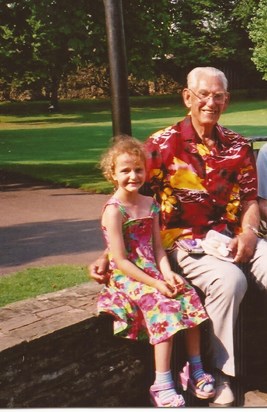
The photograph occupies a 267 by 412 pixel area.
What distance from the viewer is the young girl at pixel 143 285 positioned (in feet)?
11.0

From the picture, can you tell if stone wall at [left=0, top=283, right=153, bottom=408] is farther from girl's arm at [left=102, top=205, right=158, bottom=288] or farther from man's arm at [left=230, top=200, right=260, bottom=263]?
man's arm at [left=230, top=200, right=260, bottom=263]

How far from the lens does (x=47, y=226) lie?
938cm

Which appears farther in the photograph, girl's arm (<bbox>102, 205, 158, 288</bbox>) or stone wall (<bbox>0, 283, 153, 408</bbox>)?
girl's arm (<bbox>102, 205, 158, 288</bbox>)

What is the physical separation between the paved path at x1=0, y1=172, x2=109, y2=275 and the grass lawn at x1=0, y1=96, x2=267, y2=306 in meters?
0.48

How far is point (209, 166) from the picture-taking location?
12.5 ft

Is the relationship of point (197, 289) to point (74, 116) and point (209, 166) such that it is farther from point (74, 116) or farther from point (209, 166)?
point (74, 116)

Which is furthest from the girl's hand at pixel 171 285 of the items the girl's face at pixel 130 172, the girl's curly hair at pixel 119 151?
the girl's curly hair at pixel 119 151

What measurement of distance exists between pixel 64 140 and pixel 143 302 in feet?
66.1

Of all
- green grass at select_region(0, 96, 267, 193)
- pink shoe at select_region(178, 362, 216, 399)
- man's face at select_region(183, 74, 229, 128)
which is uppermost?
man's face at select_region(183, 74, 229, 128)

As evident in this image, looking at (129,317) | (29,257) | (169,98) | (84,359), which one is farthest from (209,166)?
(169,98)

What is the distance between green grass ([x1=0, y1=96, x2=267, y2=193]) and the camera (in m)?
15.1

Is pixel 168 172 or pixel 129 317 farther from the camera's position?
pixel 168 172

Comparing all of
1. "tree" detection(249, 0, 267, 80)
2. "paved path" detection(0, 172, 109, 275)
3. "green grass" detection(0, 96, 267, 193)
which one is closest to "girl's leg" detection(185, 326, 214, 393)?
"green grass" detection(0, 96, 267, 193)

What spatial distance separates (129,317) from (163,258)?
0.36 metres
